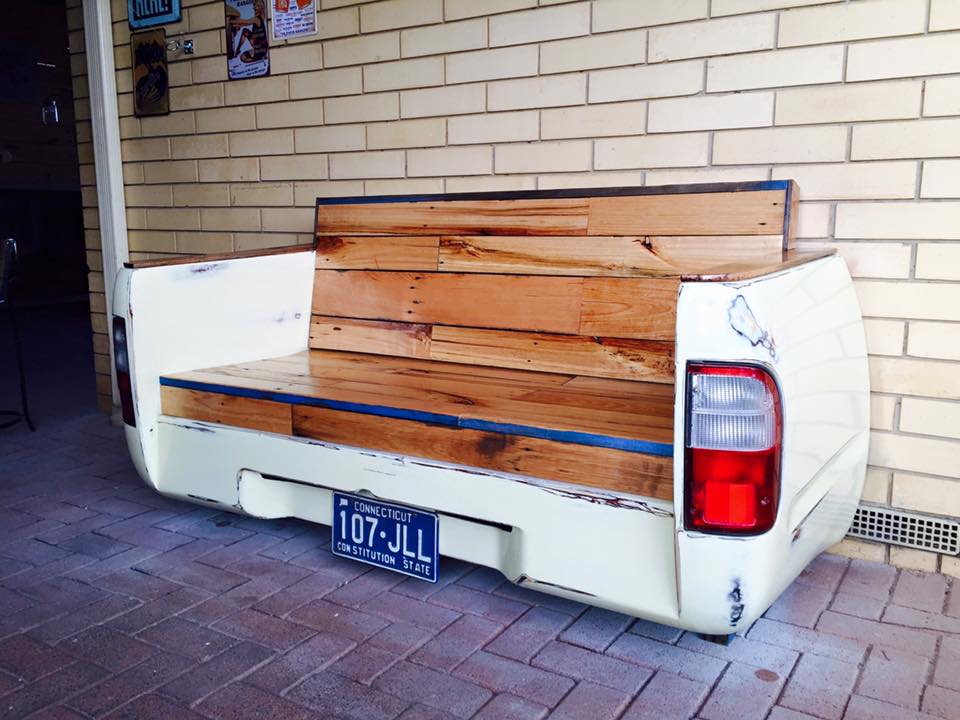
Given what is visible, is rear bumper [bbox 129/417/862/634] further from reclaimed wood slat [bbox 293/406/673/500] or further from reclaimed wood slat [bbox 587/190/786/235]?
Answer: reclaimed wood slat [bbox 587/190/786/235]

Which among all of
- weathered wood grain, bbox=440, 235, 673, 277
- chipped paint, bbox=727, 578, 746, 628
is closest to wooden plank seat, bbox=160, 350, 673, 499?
chipped paint, bbox=727, 578, 746, 628

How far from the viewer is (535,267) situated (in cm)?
279

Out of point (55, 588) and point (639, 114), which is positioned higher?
point (639, 114)

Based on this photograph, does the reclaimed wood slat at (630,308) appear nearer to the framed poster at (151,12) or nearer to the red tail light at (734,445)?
the red tail light at (734,445)

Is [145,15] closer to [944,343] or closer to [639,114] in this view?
[639,114]

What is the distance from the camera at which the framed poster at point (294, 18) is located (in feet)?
12.1

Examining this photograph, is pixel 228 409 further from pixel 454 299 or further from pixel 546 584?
pixel 546 584

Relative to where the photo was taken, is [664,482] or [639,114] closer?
[664,482]

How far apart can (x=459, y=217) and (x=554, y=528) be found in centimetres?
137

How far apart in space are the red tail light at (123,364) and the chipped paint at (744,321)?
6.21 ft

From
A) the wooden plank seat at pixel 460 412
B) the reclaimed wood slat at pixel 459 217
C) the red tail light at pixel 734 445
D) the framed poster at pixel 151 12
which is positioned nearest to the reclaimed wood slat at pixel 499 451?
the wooden plank seat at pixel 460 412

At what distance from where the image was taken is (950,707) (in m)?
1.83

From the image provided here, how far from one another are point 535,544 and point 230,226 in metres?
2.76

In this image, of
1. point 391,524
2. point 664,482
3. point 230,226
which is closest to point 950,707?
point 664,482
